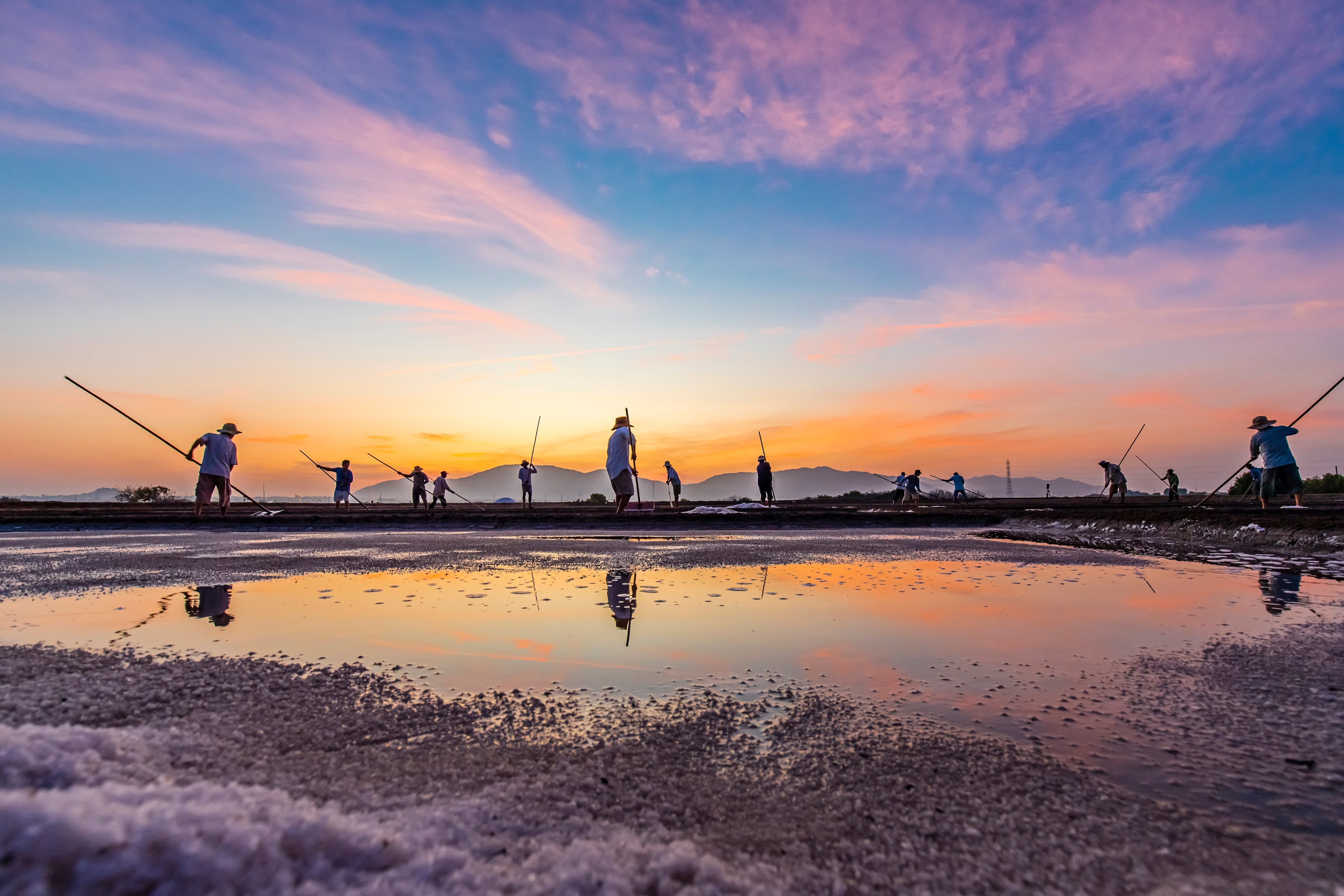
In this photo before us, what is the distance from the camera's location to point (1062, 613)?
4.05m

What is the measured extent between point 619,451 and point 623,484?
0.82m

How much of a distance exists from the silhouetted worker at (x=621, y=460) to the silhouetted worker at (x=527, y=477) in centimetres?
1232

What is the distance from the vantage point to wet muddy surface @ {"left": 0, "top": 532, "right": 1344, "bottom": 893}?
4.58 feet

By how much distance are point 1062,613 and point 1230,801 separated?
2670mm

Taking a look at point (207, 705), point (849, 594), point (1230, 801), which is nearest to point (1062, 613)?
point (849, 594)

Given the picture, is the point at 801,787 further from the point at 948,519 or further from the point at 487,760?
the point at 948,519

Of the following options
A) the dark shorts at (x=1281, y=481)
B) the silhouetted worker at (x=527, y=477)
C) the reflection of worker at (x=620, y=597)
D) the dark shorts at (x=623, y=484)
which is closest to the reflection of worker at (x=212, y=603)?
the reflection of worker at (x=620, y=597)

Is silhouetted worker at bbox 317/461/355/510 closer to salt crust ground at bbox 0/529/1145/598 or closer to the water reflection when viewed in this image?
salt crust ground at bbox 0/529/1145/598

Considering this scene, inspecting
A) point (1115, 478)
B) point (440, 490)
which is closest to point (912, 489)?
point (1115, 478)

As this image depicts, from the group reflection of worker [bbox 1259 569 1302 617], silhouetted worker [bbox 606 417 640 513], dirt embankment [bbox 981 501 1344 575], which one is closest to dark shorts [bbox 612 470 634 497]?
silhouetted worker [bbox 606 417 640 513]

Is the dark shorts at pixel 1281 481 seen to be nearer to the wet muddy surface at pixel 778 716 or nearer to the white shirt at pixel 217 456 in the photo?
the wet muddy surface at pixel 778 716

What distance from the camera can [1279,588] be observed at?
5.05 meters

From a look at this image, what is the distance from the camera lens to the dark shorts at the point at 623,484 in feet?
53.4

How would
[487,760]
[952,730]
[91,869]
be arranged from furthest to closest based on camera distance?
[952,730]
[487,760]
[91,869]
